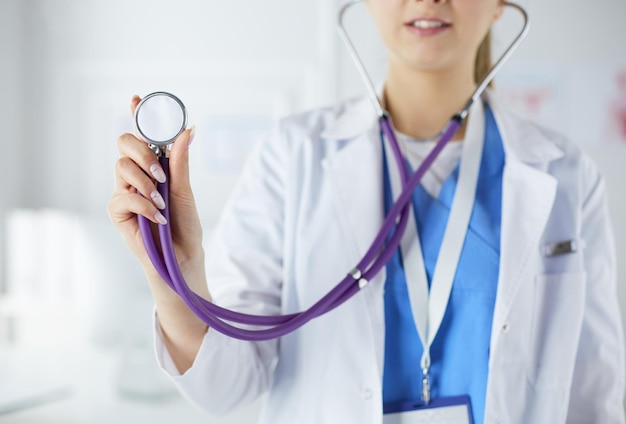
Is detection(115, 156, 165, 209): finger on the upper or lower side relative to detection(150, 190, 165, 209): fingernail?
upper

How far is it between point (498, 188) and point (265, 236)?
34 centimetres

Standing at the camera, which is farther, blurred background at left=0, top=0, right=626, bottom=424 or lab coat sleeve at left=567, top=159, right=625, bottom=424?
blurred background at left=0, top=0, right=626, bottom=424

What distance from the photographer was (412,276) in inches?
35.0

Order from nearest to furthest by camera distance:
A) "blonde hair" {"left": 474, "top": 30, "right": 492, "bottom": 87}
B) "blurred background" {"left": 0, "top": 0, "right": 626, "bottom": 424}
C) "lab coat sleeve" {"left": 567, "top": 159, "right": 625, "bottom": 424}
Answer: "lab coat sleeve" {"left": 567, "top": 159, "right": 625, "bottom": 424} < "blonde hair" {"left": 474, "top": 30, "right": 492, "bottom": 87} < "blurred background" {"left": 0, "top": 0, "right": 626, "bottom": 424}


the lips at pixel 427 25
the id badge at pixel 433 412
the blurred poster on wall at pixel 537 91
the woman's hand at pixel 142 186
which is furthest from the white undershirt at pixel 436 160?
the blurred poster on wall at pixel 537 91

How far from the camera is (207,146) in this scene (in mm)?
2516

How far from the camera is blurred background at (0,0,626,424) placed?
2.34 metres

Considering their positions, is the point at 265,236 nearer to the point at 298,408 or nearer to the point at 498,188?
the point at 298,408

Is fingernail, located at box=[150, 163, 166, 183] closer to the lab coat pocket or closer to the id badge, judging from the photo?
the id badge

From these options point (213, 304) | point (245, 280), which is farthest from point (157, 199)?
point (245, 280)

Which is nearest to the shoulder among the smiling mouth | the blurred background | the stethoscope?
the stethoscope

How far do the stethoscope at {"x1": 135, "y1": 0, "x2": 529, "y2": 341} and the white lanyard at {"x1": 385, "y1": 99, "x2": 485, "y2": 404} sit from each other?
0.04 metres

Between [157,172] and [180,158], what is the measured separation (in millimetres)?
26

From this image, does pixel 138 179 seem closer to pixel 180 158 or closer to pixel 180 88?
pixel 180 158
